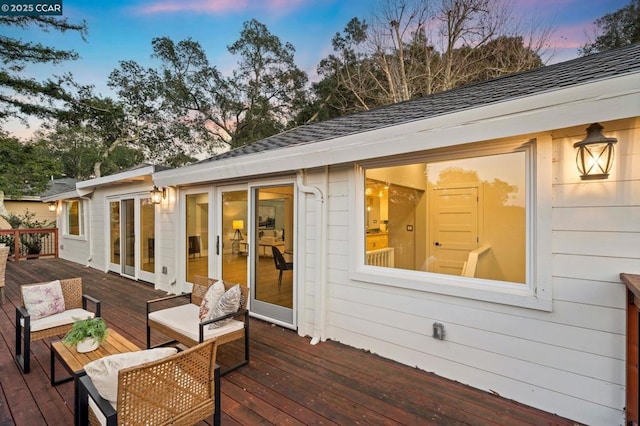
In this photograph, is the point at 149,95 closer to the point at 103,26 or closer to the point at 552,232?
the point at 103,26

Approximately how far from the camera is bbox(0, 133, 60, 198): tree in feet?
29.8

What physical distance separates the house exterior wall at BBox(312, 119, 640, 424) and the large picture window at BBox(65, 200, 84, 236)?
36.9 ft

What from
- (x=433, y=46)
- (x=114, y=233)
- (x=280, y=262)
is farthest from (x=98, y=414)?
(x=433, y=46)

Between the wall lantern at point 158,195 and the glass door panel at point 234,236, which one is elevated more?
the wall lantern at point 158,195

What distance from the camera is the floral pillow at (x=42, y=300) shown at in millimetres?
3047

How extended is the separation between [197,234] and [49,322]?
107 inches

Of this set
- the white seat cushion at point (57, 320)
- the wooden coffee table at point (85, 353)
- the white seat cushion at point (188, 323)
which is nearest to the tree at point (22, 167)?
the white seat cushion at point (57, 320)

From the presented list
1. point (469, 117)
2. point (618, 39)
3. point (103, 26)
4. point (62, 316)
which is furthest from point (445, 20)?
point (62, 316)

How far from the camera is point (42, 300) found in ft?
10.2

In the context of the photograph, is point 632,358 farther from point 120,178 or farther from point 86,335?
point 120,178

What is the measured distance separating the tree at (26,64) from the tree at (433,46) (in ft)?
35.3

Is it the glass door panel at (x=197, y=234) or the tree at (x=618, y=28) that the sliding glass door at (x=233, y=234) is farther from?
the tree at (x=618, y=28)

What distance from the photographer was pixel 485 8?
9898 millimetres

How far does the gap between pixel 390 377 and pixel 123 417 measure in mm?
2196
